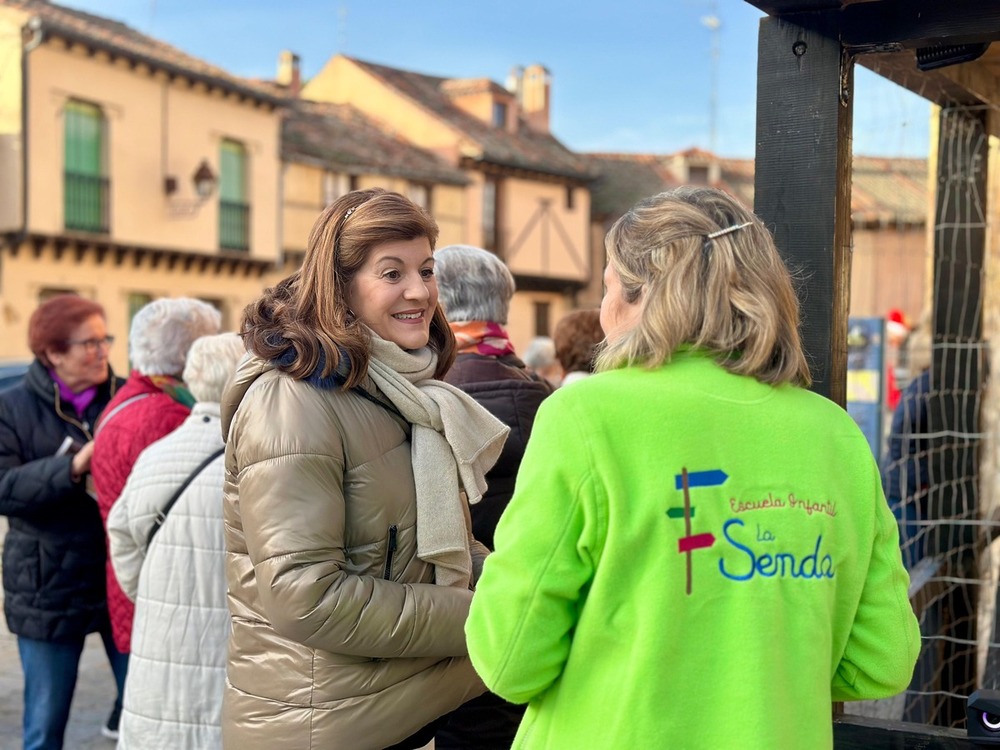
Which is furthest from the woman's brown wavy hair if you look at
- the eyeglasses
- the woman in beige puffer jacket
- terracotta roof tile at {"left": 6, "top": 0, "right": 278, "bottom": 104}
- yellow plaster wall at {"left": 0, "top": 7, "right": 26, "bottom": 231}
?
yellow plaster wall at {"left": 0, "top": 7, "right": 26, "bottom": 231}

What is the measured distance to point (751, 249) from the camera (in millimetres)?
1497

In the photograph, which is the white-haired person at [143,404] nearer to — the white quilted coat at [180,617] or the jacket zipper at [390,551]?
the white quilted coat at [180,617]

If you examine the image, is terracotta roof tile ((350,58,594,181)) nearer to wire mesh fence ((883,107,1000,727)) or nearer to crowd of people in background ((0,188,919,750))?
wire mesh fence ((883,107,1000,727))

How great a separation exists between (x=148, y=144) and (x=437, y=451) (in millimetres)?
18835

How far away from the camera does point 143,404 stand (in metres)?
3.46

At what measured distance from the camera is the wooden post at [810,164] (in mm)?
2186

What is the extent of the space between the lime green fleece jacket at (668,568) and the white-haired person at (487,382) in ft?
4.22

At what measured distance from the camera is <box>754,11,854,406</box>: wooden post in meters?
2.19

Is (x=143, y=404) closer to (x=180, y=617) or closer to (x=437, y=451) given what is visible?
(x=180, y=617)

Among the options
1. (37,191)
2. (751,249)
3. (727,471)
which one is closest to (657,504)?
(727,471)

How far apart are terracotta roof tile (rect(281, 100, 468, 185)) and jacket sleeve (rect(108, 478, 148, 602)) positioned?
65.8 feet

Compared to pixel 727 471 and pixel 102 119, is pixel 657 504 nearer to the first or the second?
pixel 727 471

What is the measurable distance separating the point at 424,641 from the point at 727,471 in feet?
2.58

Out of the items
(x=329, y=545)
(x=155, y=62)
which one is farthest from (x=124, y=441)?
(x=155, y=62)
